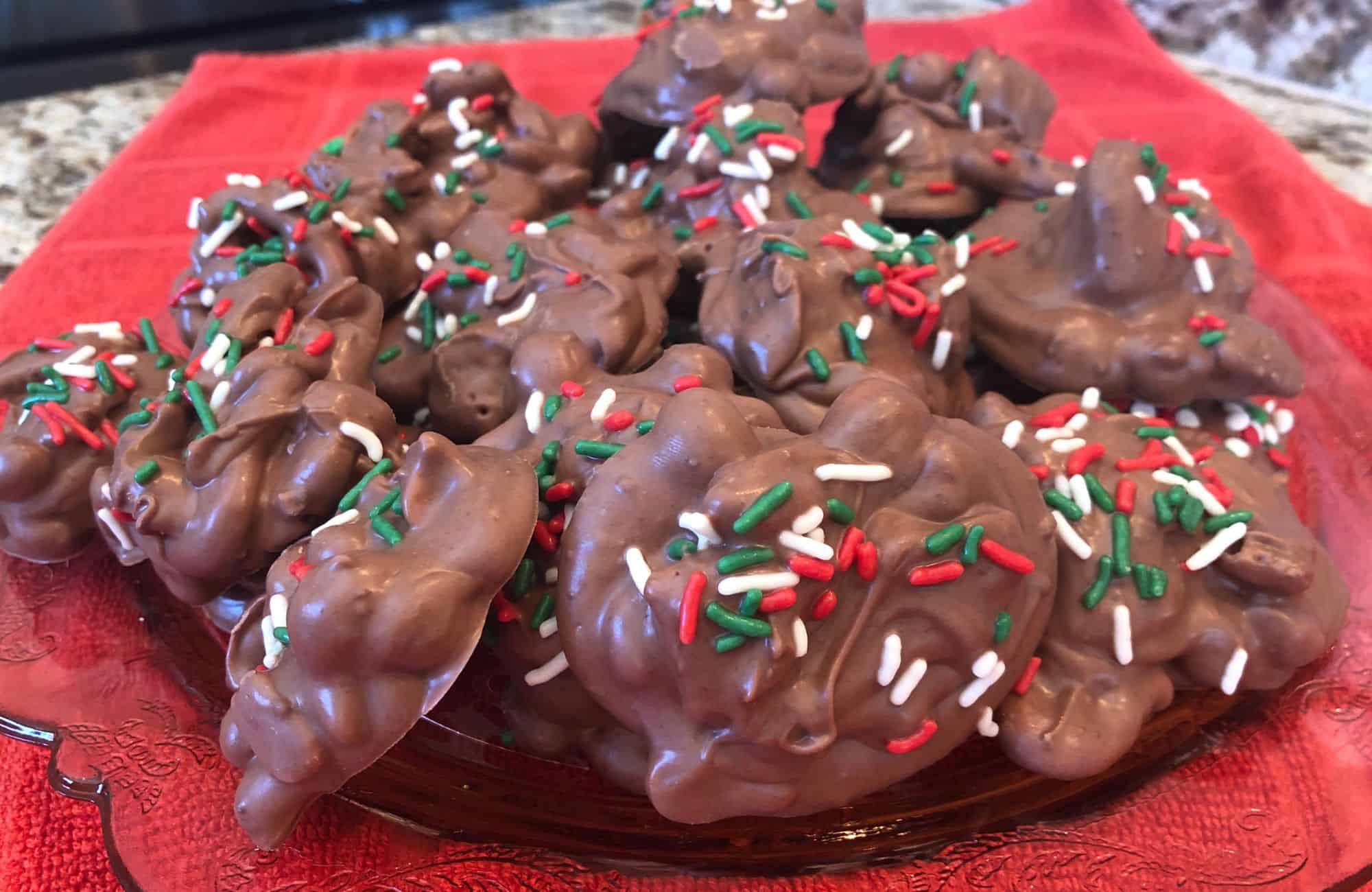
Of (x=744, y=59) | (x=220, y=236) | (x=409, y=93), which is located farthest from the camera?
(x=409, y=93)

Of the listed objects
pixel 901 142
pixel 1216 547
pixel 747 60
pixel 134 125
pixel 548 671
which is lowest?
pixel 134 125

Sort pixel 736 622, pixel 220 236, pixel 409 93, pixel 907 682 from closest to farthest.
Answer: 1. pixel 736 622
2. pixel 907 682
3. pixel 220 236
4. pixel 409 93

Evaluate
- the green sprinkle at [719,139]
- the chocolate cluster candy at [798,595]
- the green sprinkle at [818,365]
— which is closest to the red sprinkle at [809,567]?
the chocolate cluster candy at [798,595]

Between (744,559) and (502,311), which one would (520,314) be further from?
(744,559)

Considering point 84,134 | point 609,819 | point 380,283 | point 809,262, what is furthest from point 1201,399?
point 84,134

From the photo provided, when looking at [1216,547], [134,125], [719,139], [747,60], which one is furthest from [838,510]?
[134,125]

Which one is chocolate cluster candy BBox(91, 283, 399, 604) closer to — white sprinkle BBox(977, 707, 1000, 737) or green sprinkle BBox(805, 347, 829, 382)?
green sprinkle BBox(805, 347, 829, 382)

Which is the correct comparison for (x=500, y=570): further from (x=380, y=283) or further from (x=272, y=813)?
(x=380, y=283)

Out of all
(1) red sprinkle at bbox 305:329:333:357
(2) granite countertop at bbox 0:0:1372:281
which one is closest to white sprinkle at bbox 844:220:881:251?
(1) red sprinkle at bbox 305:329:333:357
